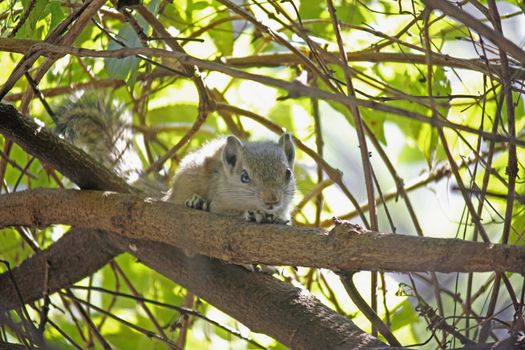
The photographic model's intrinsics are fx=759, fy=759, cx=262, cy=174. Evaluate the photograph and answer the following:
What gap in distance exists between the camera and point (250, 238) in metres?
1.94

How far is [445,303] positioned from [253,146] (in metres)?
0.99

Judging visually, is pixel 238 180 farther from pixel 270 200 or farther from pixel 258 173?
pixel 270 200

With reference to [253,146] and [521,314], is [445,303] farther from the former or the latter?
[521,314]

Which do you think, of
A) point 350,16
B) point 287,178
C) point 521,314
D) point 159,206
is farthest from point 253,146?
point 521,314

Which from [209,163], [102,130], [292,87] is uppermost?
[102,130]

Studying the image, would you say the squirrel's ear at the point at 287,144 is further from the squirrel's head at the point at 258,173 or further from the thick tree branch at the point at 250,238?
the thick tree branch at the point at 250,238

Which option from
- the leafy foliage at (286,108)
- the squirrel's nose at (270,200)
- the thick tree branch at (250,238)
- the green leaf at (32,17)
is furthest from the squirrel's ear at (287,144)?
the green leaf at (32,17)

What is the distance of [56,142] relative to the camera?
2270mm

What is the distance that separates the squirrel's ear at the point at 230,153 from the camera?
2.89 meters

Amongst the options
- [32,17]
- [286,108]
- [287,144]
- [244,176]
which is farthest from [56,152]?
[286,108]

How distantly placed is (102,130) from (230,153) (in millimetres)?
576

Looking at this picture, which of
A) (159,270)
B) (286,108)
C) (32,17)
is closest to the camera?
(32,17)

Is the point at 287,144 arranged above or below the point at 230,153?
above

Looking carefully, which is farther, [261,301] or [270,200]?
[270,200]
